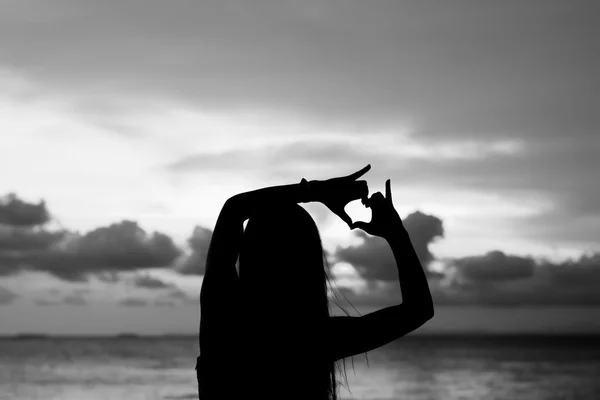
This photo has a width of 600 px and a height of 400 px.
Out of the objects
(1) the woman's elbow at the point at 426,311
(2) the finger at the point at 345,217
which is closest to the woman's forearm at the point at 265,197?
(2) the finger at the point at 345,217

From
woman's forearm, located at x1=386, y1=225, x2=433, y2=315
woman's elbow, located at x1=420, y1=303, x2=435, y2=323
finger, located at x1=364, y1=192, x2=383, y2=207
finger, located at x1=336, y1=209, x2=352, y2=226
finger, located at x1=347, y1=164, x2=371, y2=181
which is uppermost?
finger, located at x1=347, y1=164, x2=371, y2=181

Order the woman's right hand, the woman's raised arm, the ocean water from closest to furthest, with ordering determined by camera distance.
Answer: the woman's raised arm
the woman's right hand
the ocean water

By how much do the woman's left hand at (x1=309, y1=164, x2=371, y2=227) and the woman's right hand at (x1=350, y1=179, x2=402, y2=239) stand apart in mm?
82

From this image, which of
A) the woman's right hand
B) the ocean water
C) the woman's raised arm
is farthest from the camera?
the ocean water

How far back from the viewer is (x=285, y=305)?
2.02 metres

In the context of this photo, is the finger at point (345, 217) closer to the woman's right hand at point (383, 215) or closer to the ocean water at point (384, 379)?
the woman's right hand at point (383, 215)

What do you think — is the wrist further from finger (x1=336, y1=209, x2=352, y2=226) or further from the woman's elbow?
the woman's elbow

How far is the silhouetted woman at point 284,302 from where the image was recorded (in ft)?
6.43

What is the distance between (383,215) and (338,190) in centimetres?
19

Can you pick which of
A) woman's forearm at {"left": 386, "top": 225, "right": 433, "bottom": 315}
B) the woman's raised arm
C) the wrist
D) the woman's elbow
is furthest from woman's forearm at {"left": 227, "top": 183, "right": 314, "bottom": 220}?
the woman's elbow

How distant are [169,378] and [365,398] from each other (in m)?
15.3

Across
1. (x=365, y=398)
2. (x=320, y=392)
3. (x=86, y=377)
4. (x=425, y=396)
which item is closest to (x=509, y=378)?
(x=425, y=396)

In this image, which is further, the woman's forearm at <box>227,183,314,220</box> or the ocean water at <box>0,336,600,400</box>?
the ocean water at <box>0,336,600,400</box>

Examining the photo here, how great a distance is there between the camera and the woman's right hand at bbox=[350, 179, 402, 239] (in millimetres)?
2057
